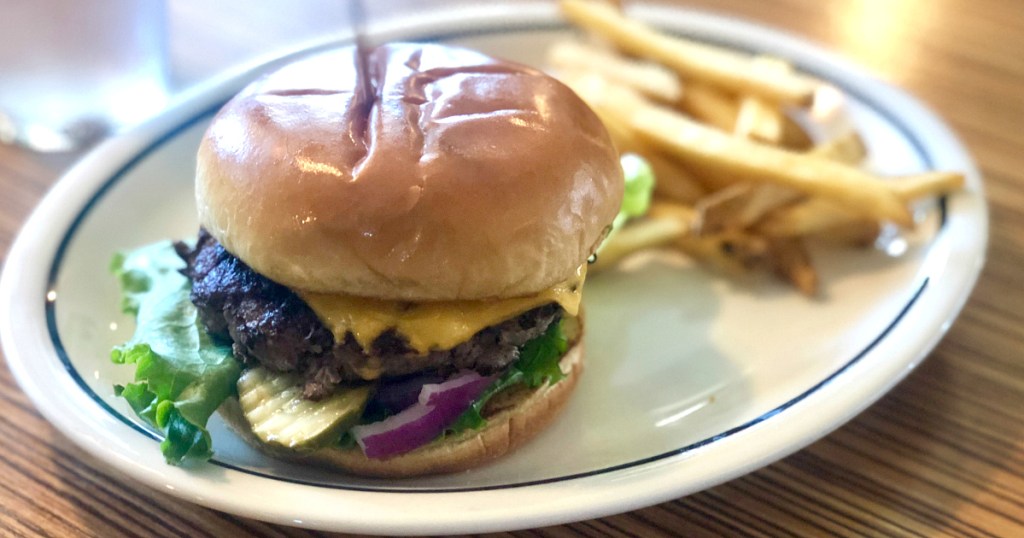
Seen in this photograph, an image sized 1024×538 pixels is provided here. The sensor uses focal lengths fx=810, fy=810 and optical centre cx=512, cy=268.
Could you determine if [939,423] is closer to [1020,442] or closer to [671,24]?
[1020,442]

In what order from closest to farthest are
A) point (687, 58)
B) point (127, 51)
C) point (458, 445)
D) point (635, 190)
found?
point (458, 445), point (635, 190), point (687, 58), point (127, 51)

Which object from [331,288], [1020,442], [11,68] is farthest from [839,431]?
[11,68]

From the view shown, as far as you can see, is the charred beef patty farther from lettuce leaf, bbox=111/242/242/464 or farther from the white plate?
the white plate

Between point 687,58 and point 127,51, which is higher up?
point 687,58

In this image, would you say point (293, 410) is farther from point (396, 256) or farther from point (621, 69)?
point (621, 69)

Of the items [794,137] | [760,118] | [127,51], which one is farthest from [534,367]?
[127,51]

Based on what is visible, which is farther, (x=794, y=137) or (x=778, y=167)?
(x=794, y=137)

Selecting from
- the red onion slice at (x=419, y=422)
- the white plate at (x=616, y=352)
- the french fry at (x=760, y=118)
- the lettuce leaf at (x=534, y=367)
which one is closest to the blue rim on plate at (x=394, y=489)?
the white plate at (x=616, y=352)
